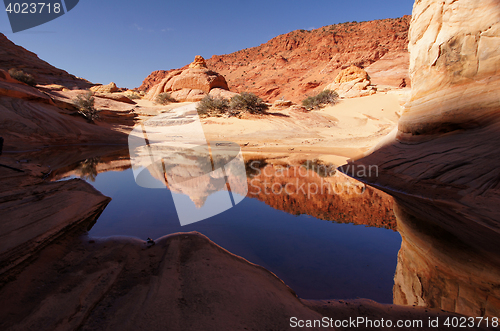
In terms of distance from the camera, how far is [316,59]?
48812 mm

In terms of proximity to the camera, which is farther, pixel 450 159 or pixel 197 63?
pixel 197 63

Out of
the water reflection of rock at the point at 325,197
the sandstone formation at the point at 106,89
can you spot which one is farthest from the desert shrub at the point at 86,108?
the water reflection of rock at the point at 325,197

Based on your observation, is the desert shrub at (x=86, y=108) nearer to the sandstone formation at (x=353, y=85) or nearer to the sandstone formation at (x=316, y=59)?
the sandstone formation at (x=353, y=85)

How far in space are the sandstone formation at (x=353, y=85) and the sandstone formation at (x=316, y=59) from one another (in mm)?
5779

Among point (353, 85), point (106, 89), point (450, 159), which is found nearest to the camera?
point (450, 159)

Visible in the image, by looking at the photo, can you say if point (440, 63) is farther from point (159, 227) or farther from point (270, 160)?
point (159, 227)

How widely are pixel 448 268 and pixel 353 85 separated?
82.4 feet

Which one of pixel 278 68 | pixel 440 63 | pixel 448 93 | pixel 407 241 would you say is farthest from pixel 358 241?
pixel 278 68

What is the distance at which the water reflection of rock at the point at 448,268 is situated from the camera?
195 cm

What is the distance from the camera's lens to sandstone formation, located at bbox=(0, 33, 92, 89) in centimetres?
2759

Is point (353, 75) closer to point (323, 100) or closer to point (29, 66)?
point (323, 100)

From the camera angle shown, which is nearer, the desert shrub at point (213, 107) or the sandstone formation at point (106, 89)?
the desert shrub at point (213, 107)

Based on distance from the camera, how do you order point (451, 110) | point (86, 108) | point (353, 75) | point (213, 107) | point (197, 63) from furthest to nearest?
point (197, 63)
point (353, 75)
point (213, 107)
point (86, 108)
point (451, 110)

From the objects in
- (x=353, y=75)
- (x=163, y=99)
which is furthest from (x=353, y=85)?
(x=163, y=99)
